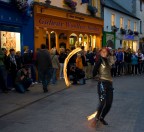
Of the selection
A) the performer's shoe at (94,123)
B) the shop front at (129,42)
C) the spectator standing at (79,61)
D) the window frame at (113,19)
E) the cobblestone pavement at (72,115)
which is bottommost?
the cobblestone pavement at (72,115)

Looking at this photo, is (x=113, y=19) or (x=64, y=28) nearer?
(x=64, y=28)

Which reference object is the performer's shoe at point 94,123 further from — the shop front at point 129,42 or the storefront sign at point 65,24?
the shop front at point 129,42

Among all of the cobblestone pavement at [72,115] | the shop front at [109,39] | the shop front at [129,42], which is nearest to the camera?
the cobblestone pavement at [72,115]

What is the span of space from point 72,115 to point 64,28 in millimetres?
12757

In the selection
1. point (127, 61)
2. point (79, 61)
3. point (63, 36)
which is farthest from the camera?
point (127, 61)

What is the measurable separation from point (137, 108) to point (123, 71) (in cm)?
1455

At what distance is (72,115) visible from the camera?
961cm

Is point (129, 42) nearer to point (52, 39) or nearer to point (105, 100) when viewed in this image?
point (52, 39)

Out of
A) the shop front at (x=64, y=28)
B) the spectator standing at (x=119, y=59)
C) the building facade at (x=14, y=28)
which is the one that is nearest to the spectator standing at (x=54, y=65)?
the building facade at (x=14, y=28)

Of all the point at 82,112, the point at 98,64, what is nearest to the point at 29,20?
the point at 82,112

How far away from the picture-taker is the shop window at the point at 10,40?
15960mm

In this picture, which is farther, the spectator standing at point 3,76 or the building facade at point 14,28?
the building facade at point 14,28

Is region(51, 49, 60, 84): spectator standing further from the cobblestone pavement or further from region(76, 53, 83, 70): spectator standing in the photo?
the cobblestone pavement

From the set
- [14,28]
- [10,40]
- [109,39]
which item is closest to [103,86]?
[10,40]
